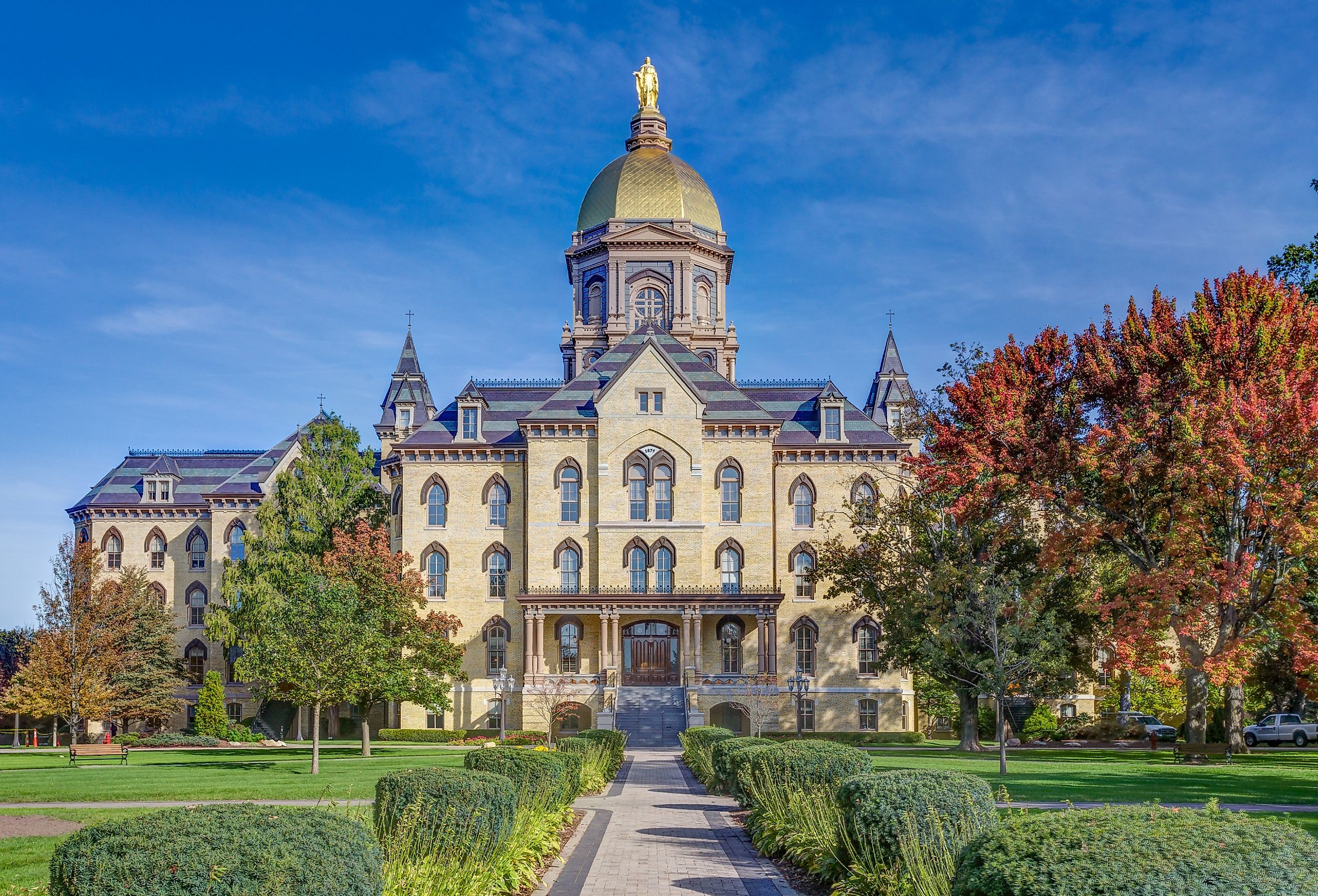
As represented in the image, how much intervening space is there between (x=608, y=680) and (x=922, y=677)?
1590 cm

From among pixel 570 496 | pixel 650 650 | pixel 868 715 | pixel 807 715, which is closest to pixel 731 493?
pixel 570 496

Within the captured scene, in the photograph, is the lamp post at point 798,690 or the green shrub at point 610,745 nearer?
the green shrub at point 610,745

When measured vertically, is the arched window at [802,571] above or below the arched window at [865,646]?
above

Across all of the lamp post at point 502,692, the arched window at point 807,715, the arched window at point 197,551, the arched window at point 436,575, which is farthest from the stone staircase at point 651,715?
the arched window at point 197,551

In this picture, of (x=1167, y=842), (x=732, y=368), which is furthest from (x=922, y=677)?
(x=1167, y=842)

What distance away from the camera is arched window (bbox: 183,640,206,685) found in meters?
64.2

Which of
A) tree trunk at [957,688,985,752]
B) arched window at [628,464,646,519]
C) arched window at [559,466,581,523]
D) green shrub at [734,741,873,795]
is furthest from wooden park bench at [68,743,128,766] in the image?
tree trunk at [957,688,985,752]

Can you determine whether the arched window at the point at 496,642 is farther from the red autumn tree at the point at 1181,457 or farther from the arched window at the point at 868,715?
the red autumn tree at the point at 1181,457

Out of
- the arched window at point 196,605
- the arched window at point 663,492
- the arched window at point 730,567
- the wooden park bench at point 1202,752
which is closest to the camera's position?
the wooden park bench at point 1202,752

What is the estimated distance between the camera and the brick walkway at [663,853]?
14.1m

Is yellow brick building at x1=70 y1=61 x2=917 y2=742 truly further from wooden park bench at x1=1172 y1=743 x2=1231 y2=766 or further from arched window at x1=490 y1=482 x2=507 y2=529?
wooden park bench at x1=1172 y1=743 x2=1231 y2=766

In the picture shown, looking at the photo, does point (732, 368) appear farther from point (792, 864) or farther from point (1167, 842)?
point (1167, 842)

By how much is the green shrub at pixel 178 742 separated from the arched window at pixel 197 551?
63.3 ft

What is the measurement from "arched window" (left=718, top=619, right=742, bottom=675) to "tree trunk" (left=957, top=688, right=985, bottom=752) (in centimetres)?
1259
